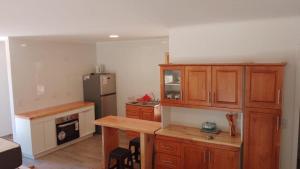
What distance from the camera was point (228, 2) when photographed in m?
2.07

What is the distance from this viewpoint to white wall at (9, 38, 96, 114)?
4.93 meters

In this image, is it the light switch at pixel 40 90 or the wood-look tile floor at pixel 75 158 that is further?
the light switch at pixel 40 90

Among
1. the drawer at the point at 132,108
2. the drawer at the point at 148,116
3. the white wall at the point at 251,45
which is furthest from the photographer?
the drawer at the point at 132,108

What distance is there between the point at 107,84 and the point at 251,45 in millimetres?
3961

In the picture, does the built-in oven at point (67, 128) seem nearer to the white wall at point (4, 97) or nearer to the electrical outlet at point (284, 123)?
the white wall at point (4, 97)

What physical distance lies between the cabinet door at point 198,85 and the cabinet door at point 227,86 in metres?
0.08

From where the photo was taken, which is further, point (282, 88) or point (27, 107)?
point (27, 107)

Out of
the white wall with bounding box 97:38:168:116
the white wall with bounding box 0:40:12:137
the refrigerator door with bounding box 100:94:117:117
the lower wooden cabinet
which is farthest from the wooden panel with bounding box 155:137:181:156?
the white wall with bounding box 0:40:12:137

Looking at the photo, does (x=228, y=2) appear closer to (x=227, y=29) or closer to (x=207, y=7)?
(x=207, y=7)

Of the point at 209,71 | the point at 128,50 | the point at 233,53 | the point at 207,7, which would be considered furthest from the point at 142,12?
the point at 128,50

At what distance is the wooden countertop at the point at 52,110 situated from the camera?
15.7 feet

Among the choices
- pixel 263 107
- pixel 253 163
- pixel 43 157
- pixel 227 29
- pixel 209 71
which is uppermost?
pixel 227 29

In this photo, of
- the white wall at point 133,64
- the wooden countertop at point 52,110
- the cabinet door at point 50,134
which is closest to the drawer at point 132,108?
the white wall at point 133,64

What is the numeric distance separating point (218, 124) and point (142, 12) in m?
2.11
